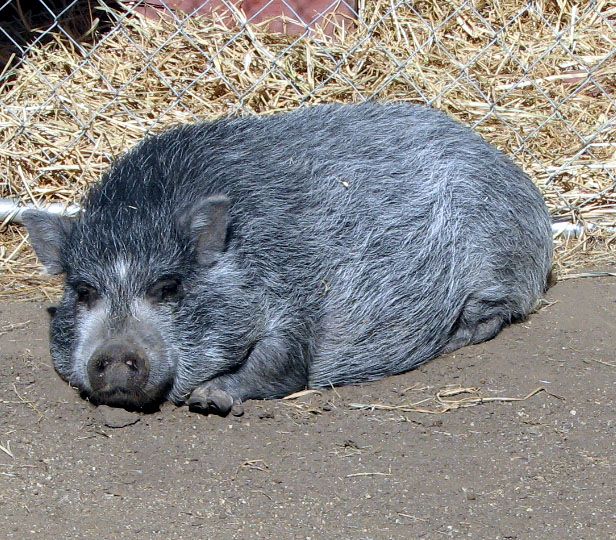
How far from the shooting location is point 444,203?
17.9ft

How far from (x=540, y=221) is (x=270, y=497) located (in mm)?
2555

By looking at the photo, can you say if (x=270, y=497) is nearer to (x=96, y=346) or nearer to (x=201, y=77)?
(x=96, y=346)

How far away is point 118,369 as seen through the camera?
14.6ft

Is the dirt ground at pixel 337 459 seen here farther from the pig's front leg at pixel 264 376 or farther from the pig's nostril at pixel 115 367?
A: the pig's nostril at pixel 115 367

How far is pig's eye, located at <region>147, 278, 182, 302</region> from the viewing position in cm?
466

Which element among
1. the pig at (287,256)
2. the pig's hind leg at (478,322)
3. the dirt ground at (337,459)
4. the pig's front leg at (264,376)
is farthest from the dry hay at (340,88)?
the pig's front leg at (264,376)

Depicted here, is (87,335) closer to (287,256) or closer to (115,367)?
(115,367)

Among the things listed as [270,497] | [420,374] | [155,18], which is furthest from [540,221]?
[155,18]

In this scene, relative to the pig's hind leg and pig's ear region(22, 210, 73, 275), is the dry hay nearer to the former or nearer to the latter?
the pig's hind leg

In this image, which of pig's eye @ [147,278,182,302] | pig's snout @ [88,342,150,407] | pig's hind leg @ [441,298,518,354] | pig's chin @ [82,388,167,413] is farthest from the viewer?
pig's hind leg @ [441,298,518,354]

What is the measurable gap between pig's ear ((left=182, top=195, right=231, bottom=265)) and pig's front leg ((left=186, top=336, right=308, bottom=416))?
47 centimetres

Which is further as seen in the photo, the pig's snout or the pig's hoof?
the pig's hoof

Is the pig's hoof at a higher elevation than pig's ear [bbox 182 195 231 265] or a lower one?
lower

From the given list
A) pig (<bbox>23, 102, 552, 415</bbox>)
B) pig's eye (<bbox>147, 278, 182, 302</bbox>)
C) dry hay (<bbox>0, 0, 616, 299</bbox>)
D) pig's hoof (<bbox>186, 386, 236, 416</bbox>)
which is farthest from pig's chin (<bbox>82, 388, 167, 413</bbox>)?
dry hay (<bbox>0, 0, 616, 299</bbox>)
